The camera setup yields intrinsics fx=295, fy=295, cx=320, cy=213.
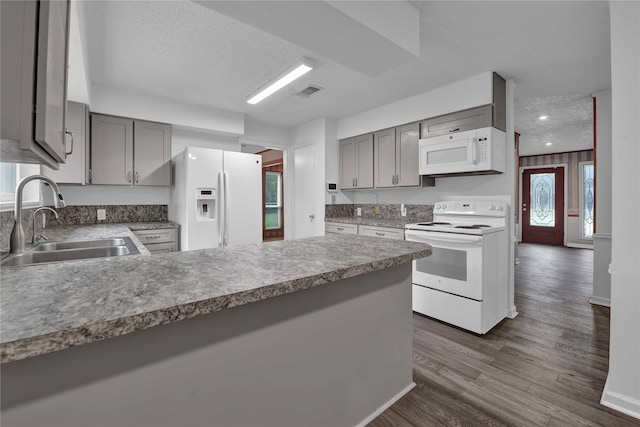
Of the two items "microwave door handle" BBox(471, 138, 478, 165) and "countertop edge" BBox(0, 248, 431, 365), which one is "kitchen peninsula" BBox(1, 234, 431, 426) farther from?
"microwave door handle" BBox(471, 138, 478, 165)

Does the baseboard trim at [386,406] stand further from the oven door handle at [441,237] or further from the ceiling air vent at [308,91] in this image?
the ceiling air vent at [308,91]

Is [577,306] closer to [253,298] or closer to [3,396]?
[253,298]

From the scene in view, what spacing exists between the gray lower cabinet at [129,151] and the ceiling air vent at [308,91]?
1747 mm

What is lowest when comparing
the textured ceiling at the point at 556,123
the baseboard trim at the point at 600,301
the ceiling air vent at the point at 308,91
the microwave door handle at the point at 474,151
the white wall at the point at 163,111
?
the baseboard trim at the point at 600,301

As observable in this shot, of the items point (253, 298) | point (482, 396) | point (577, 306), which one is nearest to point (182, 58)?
point (253, 298)

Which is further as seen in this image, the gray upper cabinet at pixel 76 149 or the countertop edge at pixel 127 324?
the gray upper cabinet at pixel 76 149

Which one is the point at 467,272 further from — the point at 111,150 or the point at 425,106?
the point at 111,150

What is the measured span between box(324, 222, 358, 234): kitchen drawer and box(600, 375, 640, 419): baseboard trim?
2691 millimetres

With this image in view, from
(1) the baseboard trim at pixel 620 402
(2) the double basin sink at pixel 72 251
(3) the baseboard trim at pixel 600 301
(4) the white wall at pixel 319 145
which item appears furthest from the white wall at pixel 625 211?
(4) the white wall at pixel 319 145

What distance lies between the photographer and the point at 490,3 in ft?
6.47

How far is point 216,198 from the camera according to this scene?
3531 millimetres

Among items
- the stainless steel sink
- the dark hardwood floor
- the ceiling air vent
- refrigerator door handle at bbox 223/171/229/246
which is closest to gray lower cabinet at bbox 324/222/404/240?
the dark hardwood floor

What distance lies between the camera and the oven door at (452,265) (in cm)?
262

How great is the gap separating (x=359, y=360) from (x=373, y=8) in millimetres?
1925
